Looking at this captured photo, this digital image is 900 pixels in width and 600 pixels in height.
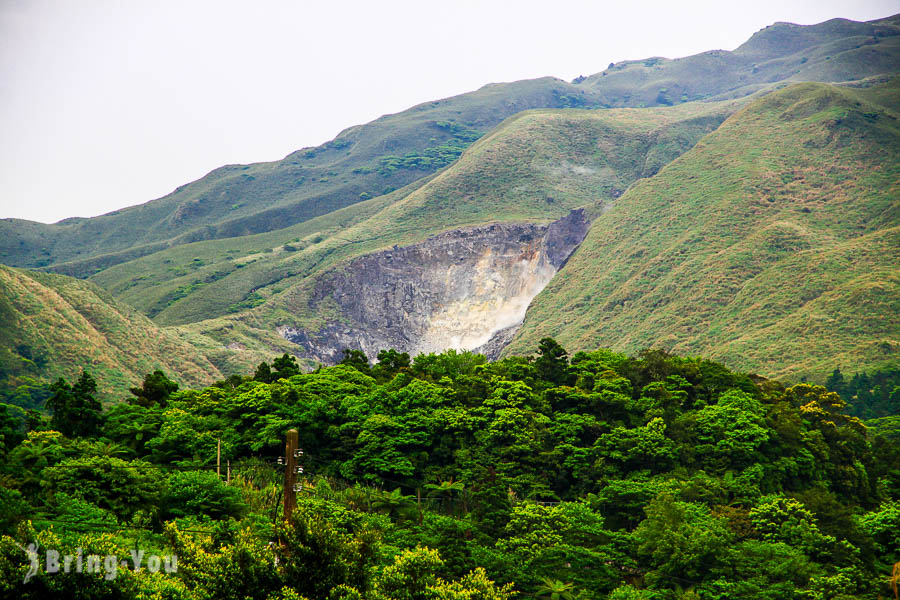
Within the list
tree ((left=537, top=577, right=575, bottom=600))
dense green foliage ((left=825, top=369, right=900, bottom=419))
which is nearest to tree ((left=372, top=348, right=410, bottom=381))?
tree ((left=537, top=577, right=575, bottom=600))

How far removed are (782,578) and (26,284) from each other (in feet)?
305

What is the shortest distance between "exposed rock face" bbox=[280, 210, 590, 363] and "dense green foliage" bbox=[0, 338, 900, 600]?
97400 millimetres

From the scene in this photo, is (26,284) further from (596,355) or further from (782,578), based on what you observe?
(782,578)

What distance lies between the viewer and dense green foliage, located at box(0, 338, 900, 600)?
2578cm

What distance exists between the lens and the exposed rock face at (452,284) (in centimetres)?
16188

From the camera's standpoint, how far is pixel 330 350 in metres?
150

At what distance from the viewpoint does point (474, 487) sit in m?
44.2

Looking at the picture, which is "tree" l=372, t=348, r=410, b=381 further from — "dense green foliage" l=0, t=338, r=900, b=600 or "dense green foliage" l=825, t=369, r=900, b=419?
"dense green foliage" l=825, t=369, r=900, b=419

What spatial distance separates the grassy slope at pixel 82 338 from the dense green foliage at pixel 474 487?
34466 mm

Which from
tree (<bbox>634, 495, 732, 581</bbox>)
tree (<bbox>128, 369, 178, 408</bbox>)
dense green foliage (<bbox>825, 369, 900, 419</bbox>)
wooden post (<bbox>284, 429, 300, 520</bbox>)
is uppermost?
wooden post (<bbox>284, 429, 300, 520</bbox>)

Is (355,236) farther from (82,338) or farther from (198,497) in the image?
(198,497)

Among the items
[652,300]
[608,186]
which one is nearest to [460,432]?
[652,300]

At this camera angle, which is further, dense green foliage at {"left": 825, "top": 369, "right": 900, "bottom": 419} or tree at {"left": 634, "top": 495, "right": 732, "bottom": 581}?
dense green foliage at {"left": 825, "top": 369, "right": 900, "bottom": 419}

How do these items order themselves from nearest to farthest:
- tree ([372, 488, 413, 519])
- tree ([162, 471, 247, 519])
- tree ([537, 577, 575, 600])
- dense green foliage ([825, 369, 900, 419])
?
tree ([537, 577, 575, 600]), tree ([162, 471, 247, 519]), tree ([372, 488, 413, 519]), dense green foliage ([825, 369, 900, 419])
